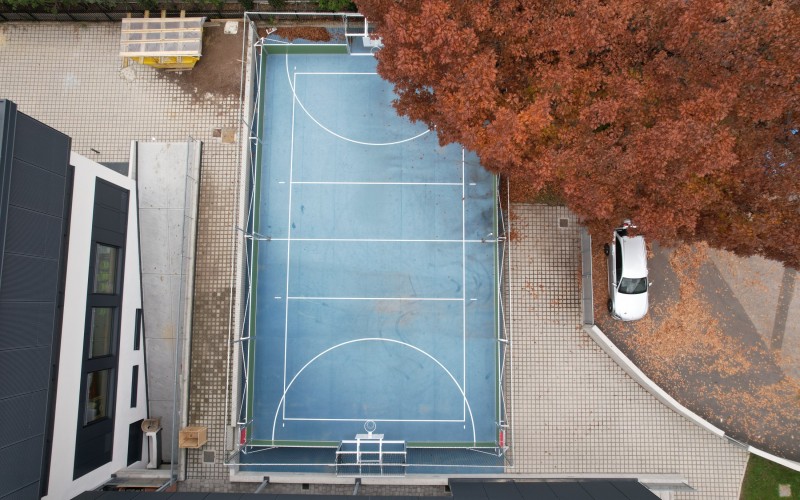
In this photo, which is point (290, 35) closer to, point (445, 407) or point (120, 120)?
point (120, 120)

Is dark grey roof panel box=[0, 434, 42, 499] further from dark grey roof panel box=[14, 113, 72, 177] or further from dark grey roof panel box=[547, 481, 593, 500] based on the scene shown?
dark grey roof panel box=[547, 481, 593, 500]

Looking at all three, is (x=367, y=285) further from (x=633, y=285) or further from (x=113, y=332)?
(x=633, y=285)

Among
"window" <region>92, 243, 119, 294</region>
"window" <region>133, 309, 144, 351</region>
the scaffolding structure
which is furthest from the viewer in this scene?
the scaffolding structure

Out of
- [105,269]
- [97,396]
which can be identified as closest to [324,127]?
[105,269]

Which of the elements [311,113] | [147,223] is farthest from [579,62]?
[147,223]

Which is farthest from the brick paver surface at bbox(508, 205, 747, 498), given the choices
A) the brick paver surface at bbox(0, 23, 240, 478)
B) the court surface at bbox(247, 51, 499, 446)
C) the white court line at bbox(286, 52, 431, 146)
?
the brick paver surface at bbox(0, 23, 240, 478)

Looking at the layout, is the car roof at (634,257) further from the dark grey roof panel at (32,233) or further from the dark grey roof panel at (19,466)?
the dark grey roof panel at (19,466)

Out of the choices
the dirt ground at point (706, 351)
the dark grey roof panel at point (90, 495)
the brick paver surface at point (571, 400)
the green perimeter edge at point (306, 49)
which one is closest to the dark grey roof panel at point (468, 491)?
the brick paver surface at point (571, 400)
